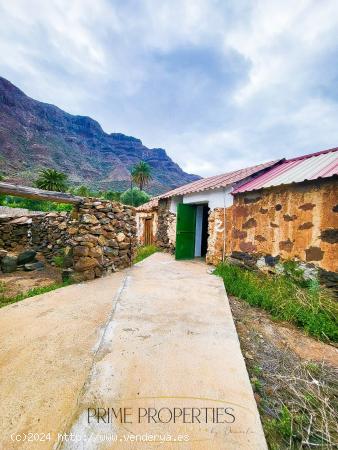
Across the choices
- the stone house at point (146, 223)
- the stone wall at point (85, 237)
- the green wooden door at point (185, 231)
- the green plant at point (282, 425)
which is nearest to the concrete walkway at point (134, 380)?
the green plant at point (282, 425)

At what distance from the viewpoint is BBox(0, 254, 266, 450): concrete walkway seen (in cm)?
140

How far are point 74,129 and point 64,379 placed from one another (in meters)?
92.7

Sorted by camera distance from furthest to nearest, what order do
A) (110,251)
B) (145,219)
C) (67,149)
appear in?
(67,149) < (145,219) < (110,251)

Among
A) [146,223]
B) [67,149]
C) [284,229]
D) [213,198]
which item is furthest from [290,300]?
[67,149]

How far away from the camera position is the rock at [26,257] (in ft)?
21.8

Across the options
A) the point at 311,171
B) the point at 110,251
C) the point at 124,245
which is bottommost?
the point at 110,251

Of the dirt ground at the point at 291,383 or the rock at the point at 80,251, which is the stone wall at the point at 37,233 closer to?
the rock at the point at 80,251

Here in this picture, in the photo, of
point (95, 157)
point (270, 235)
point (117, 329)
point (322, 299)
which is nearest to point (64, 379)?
point (117, 329)

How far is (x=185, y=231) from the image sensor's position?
8.22 meters

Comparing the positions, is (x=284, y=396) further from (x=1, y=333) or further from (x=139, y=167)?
(x=139, y=167)

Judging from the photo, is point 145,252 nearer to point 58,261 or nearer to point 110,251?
point 58,261

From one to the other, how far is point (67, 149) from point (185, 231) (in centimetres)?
6512

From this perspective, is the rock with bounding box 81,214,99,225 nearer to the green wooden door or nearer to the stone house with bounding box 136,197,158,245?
the green wooden door

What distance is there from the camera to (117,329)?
264cm
